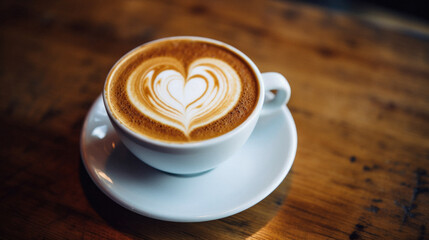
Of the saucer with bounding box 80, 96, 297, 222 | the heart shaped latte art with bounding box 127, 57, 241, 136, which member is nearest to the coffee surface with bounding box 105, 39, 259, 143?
the heart shaped latte art with bounding box 127, 57, 241, 136

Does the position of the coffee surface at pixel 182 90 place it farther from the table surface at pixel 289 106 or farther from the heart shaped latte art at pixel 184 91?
the table surface at pixel 289 106

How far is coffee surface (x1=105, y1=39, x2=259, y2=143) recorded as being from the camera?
0.74m

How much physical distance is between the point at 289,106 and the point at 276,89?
0.89 feet

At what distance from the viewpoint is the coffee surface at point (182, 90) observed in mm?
739

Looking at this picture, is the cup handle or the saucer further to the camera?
the cup handle

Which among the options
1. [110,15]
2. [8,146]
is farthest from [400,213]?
[110,15]

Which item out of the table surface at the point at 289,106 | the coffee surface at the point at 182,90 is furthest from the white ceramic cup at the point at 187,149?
the table surface at the point at 289,106

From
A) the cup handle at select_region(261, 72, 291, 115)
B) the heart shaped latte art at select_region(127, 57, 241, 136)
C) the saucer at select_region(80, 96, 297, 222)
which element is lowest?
the saucer at select_region(80, 96, 297, 222)

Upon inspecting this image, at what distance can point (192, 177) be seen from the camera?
84 centimetres

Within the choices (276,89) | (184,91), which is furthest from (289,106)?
(184,91)

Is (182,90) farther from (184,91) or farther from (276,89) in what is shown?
(276,89)

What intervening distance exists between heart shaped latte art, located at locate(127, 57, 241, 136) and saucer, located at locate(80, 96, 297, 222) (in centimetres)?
17

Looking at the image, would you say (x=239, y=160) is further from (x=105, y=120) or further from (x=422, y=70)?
(x=422, y=70)

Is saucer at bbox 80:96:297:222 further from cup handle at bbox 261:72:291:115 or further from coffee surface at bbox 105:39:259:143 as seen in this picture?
coffee surface at bbox 105:39:259:143
